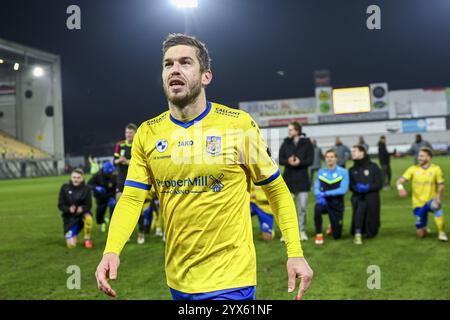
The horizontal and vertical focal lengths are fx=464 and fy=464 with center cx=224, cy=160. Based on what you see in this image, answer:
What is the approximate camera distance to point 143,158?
2.68 m

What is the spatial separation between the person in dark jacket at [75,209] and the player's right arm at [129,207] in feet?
22.3

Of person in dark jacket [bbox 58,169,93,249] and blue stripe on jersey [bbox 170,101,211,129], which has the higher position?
blue stripe on jersey [bbox 170,101,211,129]

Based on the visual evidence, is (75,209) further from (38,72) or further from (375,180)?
(38,72)

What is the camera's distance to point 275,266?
271 inches

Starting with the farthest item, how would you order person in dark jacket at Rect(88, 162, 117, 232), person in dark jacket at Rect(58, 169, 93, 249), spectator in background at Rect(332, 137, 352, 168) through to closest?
1. spectator in background at Rect(332, 137, 352, 168)
2. person in dark jacket at Rect(88, 162, 117, 232)
3. person in dark jacket at Rect(58, 169, 93, 249)

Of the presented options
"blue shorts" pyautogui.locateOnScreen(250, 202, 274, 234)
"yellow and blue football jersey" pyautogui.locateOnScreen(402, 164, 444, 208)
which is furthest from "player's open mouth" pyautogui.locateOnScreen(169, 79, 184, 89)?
"yellow and blue football jersey" pyautogui.locateOnScreen(402, 164, 444, 208)

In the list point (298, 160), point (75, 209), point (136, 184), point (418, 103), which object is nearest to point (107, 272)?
point (136, 184)

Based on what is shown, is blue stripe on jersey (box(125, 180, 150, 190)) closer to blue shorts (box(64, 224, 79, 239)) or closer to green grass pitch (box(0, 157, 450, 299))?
green grass pitch (box(0, 157, 450, 299))

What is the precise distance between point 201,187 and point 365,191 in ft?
23.7

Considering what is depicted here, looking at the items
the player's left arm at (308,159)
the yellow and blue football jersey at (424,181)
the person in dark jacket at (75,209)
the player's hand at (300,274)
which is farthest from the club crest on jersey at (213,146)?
the yellow and blue football jersey at (424,181)

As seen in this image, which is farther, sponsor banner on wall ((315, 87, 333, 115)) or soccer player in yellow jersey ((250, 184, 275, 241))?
sponsor banner on wall ((315, 87, 333, 115))

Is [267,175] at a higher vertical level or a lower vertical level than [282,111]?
lower

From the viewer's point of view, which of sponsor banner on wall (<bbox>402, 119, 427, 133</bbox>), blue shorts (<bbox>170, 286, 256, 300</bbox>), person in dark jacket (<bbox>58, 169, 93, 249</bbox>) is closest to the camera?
blue shorts (<bbox>170, 286, 256, 300</bbox>)

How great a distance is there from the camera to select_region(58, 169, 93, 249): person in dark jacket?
29.6ft
